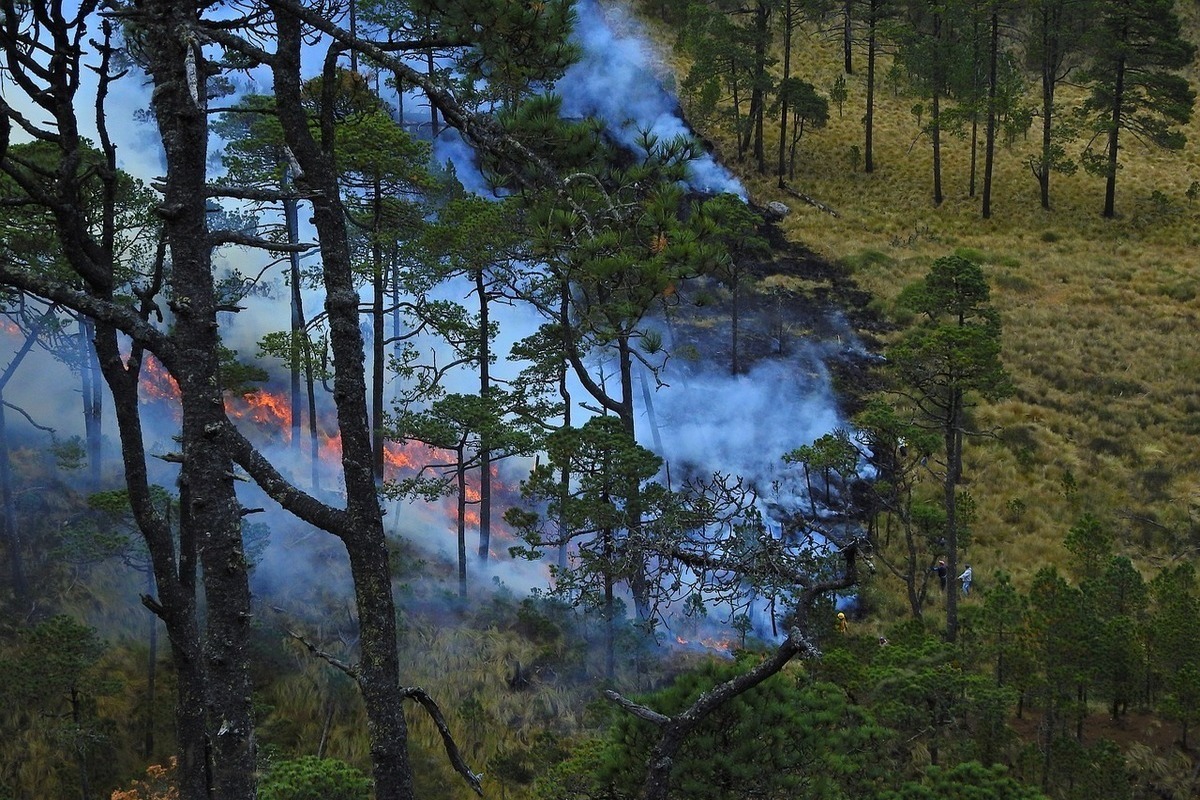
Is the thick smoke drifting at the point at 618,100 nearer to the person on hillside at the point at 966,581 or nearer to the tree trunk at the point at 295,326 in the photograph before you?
the tree trunk at the point at 295,326

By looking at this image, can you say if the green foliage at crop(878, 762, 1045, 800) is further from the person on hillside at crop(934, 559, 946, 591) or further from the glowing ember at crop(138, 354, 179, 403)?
the glowing ember at crop(138, 354, 179, 403)

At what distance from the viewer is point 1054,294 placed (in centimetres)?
3597

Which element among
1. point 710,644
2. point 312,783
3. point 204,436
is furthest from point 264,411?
point 204,436

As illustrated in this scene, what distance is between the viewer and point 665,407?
2942cm

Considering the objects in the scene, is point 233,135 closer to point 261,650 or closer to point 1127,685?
point 261,650

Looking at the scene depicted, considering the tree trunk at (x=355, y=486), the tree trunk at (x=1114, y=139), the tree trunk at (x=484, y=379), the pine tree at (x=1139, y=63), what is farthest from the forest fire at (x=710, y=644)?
the tree trunk at (x=1114, y=139)

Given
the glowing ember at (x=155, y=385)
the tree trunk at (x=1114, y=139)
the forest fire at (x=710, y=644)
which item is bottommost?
the forest fire at (x=710, y=644)

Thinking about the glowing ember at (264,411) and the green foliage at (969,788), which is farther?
the glowing ember at (264,411)

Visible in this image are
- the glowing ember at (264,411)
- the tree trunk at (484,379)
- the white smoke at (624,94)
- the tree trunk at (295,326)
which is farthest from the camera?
the white smoke at (624,94)

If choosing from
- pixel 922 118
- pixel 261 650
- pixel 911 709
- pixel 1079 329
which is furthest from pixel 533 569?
pixel 922 118

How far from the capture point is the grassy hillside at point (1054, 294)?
25.7 m

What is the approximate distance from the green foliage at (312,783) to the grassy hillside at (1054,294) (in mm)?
16130

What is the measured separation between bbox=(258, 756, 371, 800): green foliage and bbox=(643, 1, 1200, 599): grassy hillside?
1613 cm

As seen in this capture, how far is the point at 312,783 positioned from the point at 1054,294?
34.2 meters
